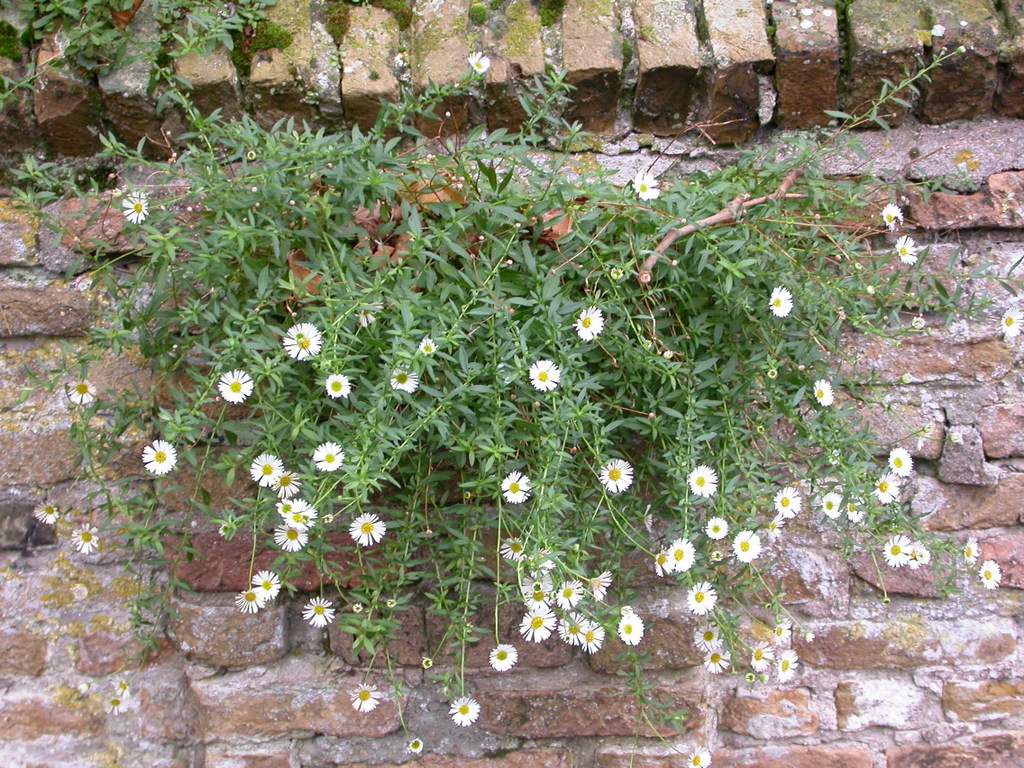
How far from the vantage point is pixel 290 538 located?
5.11 feet

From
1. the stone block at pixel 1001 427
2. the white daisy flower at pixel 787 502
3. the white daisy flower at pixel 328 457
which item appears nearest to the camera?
the white daisy flower at pixel 328 457

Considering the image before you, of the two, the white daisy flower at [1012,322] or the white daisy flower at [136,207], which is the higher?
the white daisy flower at [136,207]

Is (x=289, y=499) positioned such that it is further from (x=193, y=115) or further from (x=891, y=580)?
(x=891, y=580)

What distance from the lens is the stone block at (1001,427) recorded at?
73.4 inches

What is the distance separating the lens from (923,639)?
6.23 feet

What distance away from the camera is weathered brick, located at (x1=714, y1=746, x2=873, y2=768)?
1.87m

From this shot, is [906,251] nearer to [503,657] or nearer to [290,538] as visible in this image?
[503,657]

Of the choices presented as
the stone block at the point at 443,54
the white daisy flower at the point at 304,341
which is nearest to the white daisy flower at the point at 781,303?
the stone block at the point at 443,54

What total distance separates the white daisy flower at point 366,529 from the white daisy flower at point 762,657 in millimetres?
816

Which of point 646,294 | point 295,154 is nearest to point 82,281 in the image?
point 295,154

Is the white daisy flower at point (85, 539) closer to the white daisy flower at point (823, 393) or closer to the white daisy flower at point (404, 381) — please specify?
the white daisy flower at point (404, 381)

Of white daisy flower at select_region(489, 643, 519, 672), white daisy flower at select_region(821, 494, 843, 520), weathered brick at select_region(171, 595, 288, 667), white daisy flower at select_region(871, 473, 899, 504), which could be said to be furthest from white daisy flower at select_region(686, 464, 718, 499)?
weathered brick at select_region(171, 595, 288, 667)

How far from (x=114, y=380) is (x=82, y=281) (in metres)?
0.23

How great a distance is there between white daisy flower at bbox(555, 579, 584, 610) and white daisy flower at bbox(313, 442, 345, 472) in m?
0.47
